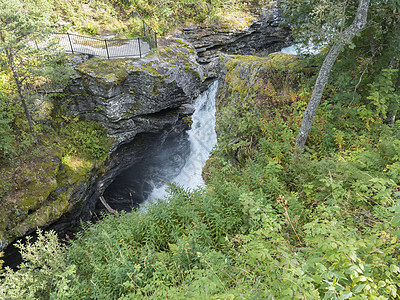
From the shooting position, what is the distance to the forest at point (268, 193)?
2.04m

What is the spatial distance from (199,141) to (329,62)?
12080 mm

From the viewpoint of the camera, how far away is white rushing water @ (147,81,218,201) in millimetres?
14953

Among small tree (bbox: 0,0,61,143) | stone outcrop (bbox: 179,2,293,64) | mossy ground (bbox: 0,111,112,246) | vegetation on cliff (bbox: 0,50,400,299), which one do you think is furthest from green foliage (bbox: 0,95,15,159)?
stone outcrop (bbox: 179,2,293,64)

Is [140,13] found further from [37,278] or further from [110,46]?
[37,278]

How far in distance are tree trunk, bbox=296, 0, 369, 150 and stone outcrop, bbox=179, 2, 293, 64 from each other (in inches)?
557

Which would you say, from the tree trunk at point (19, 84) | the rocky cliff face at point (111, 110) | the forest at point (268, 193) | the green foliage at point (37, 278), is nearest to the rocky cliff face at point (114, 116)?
the rocky cliff face at point (111, 110)

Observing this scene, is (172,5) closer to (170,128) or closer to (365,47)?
(170,128)

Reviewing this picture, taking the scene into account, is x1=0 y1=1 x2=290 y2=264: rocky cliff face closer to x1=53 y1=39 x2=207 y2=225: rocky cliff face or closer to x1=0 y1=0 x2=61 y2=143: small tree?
x1=53 y1=39 x2=207 y2=225: rocky cliff face

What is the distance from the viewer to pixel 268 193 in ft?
14.7

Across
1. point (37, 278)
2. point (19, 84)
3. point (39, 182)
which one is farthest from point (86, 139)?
point (37, 278)

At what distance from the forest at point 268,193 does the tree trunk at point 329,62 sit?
0.60 feet

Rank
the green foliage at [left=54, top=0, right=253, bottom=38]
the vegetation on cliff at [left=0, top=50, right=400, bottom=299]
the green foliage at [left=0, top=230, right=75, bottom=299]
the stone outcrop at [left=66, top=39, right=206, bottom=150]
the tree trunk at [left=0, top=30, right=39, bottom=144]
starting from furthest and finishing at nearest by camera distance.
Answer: the green foliage at [left=54, top=0, right=253, bottom=38], the stone outcrop at [left=66, top=39, right=206, bottom=150], the tree trunk at [left=0, top=30, right=39, bottom=144], the green foliage at [left=0, top=230, right=75, bottom=299], the vegetation on cliff at [left=0, top=50, right=400, bottom=299]

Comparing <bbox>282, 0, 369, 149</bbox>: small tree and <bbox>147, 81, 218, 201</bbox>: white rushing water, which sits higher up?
<bbox>282, 0, 369, 149</bbox>: small tree

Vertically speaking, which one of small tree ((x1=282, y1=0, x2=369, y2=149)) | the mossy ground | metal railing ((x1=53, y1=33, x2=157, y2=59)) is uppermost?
small tree ((x1=282, y1=0, x2=369, y2=149))
